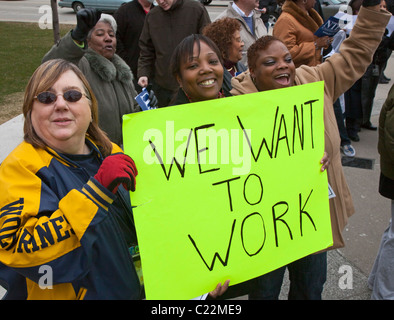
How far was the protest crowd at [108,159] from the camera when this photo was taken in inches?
50.6

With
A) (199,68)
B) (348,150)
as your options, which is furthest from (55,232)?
(348,150)

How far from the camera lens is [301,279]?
2150 mm

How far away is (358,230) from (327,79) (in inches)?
76.4

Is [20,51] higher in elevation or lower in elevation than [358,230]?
higher

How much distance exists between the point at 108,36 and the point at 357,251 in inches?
101

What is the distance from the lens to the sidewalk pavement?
2.88 meters

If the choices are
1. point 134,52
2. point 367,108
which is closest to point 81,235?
point 134,52

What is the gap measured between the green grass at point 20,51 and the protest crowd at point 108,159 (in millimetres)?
5125

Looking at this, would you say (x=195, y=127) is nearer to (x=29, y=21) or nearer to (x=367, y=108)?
(x=367, y=108)

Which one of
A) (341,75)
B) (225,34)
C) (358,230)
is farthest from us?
(358,230)

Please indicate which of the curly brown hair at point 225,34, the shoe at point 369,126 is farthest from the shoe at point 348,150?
Answer: the curly brown hair at point 225,34

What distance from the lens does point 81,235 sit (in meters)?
1.28

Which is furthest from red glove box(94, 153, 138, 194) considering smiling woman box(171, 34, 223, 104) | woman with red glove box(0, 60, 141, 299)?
smiling woman box(171, 34, 223, 104)

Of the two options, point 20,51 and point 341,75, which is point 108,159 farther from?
point 20,51
